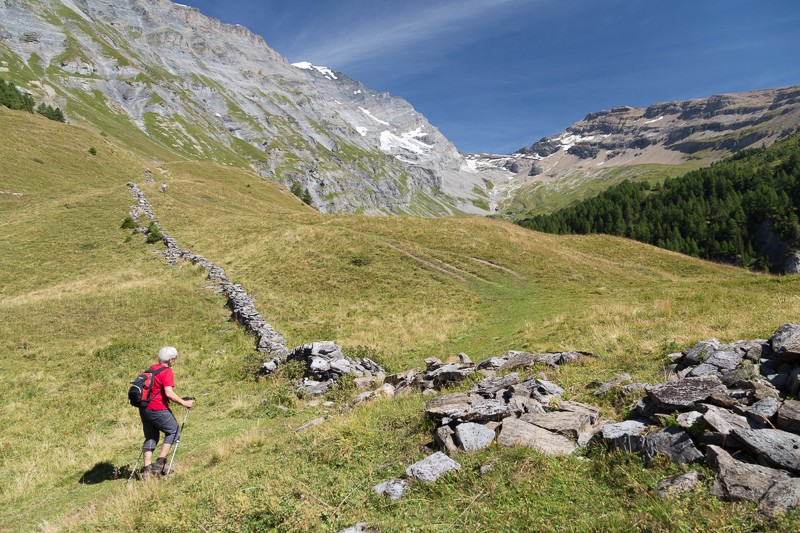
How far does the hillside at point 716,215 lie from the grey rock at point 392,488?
5842 inches

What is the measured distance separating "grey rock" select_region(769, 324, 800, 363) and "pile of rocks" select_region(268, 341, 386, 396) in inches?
506

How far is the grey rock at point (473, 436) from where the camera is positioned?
8234 millimetres

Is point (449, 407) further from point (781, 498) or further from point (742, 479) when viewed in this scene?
point (781, 498)

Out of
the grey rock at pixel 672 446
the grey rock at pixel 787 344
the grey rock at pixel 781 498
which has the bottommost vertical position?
the grey rock at pixel 672 446

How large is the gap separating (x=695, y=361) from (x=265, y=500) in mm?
11598

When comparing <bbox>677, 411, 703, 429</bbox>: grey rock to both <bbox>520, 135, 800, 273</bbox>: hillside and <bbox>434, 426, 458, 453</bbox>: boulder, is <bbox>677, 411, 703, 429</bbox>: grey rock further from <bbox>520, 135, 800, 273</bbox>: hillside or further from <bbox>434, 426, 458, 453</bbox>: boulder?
<bbox>520, 135, 800, 273</bbox>: hillside

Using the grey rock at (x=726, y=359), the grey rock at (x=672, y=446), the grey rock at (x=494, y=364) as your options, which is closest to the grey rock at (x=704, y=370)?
the grey rock at (x=726, y=359)

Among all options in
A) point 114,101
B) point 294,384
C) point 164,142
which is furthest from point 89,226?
point 114,101

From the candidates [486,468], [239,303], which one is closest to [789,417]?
[486,468]

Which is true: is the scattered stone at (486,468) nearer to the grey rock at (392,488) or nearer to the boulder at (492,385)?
the grey rock at (392,488)

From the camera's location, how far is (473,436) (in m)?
8.45

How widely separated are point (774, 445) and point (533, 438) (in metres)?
3.73

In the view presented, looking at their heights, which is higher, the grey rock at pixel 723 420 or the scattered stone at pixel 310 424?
the grey rock at pixel 723 420

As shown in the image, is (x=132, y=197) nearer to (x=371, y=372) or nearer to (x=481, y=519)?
(x=371, y=372)
